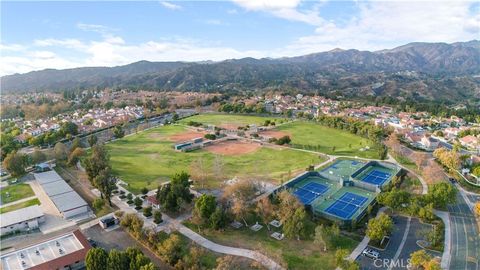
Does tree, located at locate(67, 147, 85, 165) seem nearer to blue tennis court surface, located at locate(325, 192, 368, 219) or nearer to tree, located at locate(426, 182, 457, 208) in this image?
blue tennis court surface, located at locate(325, 192, 368, 219)

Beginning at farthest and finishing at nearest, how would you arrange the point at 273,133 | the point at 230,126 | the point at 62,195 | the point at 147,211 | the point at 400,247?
the point at 230,126 < the point at 273,133 < the point at 62,195 < the point at 147,211 < the point at 400,247

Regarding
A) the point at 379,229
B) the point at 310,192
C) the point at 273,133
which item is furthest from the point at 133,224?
the point at 273,133

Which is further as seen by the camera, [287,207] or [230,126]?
[230,126]

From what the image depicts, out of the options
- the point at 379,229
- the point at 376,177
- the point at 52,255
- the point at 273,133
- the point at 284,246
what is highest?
the point at 379,229

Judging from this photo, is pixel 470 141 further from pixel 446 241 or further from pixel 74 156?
pixel 74 156

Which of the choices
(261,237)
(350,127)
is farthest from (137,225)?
(350,127)

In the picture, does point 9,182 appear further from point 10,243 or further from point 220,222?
point 220,222

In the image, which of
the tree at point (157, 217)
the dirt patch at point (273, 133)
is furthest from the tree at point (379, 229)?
the dirt patch at point (273, 133)

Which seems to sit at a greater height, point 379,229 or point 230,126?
point 230,126
